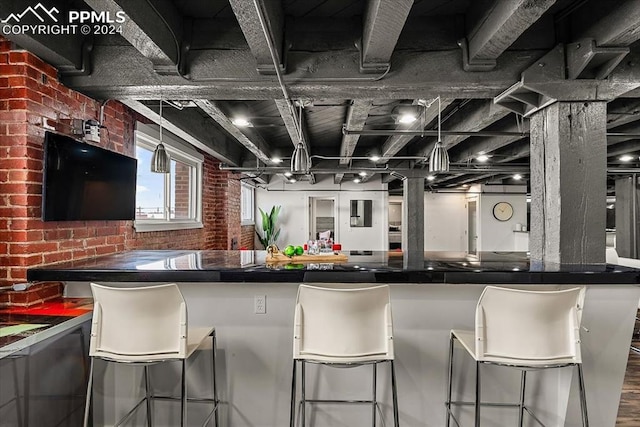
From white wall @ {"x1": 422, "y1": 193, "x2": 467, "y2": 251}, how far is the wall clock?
3.21 ft

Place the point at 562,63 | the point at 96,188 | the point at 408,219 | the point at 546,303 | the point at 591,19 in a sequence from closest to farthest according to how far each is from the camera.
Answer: the point at 546,303, the point at 591,19, the point at 562,63, the point at 96,188, the point at 408,219

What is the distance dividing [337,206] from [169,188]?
5.56 meters

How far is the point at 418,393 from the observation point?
7.66ft

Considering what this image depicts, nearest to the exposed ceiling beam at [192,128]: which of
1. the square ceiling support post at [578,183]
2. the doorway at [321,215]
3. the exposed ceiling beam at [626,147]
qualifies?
the square ceiling support post at [578,183]

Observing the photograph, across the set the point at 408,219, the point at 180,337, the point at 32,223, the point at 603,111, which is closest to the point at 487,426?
the point at 180,337

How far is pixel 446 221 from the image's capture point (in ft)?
35.7

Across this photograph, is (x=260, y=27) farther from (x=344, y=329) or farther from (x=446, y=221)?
(x=446, y=221)

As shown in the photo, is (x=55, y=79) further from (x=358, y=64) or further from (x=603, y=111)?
(x=603, y=111)

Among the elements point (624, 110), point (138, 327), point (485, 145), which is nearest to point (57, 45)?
point (138, 327)

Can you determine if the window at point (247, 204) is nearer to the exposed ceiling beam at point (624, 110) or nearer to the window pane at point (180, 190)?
the window pane at point (180, 190)

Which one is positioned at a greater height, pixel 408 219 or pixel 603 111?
pixel 603 111

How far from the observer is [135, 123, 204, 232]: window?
13.1 feet

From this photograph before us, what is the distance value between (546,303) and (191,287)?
1.97 meters

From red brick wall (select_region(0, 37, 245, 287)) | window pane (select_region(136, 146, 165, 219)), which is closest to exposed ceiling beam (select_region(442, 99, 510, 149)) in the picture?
red brick wall (select_region(0, 37, 245, 287))
